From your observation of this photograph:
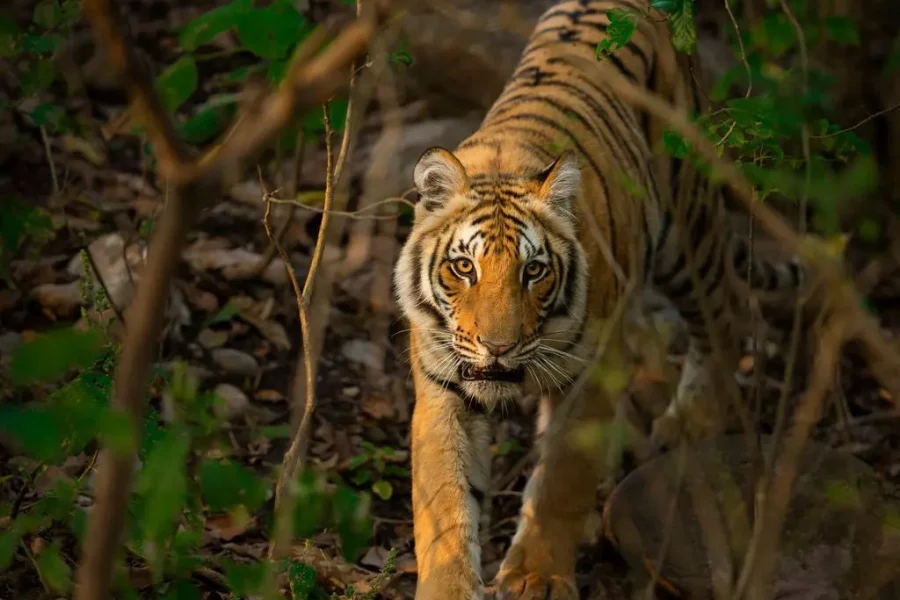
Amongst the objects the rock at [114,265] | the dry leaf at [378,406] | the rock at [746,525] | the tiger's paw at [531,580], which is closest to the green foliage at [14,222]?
the rock at [114,265]

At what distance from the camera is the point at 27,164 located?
17.3ft

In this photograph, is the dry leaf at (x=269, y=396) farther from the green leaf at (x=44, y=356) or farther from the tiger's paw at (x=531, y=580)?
the green leaf at (x=44, y=356)

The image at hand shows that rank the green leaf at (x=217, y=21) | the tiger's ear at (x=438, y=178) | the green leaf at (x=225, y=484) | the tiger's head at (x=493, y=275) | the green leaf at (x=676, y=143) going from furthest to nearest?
the tiger's ear at (x=438, y=178)
the tiger's head at (x=493, y=275)
the green leaf at (x=676, y=143)
the green leaf at (x=217, y=21)
the green leaf at (x=225, y=484)

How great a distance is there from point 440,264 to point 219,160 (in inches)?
78.7

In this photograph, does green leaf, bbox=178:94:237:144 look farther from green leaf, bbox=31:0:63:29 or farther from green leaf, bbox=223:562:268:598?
green leaf, bbox=223:562:268:598

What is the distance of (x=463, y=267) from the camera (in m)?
3.14

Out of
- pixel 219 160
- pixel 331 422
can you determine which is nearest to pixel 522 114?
pixel 331 422

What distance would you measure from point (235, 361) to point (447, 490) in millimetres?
1629

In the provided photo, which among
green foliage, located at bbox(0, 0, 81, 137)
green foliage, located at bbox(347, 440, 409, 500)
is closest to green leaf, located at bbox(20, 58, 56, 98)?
green foliage, located at bbox(0, 0, 81, 137)

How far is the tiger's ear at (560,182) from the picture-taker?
3.31 meters

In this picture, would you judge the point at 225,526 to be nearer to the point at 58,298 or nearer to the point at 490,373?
the point at 490,373

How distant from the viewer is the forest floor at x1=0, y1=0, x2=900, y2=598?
3859 mm

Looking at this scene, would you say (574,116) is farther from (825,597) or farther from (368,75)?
(825,597)

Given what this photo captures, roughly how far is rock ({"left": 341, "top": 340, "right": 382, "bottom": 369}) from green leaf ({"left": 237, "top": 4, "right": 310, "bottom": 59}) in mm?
1689
